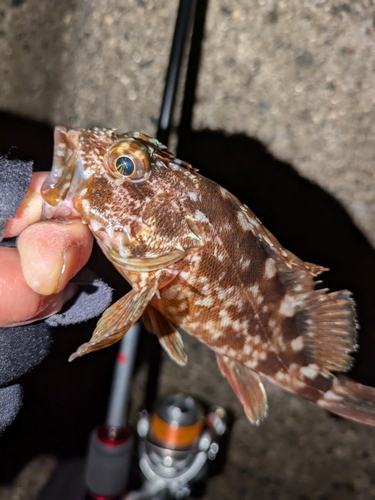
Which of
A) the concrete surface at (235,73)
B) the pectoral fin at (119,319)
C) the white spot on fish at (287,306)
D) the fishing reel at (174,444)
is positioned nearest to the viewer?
the pectoral fin at (119,319)

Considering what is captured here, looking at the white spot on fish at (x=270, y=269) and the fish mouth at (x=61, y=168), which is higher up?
the fish mouth at (x=61, y=168)

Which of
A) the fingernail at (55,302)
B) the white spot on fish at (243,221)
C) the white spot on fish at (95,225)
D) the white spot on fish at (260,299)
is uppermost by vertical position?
the white spot on fish at (243,221)

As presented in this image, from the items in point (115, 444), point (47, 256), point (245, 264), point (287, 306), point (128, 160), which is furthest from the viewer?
point (115, 444)

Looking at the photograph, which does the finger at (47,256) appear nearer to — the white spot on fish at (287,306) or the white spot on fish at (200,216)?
the white spot on fish at (200,216)

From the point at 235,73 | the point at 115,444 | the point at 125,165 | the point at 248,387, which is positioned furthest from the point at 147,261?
the point at 235,73

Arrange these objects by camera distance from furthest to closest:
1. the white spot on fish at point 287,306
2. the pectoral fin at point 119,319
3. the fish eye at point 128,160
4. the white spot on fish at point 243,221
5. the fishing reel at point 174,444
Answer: the fishing reel at point 174,444
the white spot on fish at point 287,306
the white spot on fish at point 243,221
the fish eye at point 128,160
the pectoral fin at point 119,319

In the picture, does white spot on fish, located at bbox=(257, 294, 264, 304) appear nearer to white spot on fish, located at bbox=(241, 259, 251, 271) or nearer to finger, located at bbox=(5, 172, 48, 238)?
white spot on fish, located at bbox=(241, 259, 251, 271)

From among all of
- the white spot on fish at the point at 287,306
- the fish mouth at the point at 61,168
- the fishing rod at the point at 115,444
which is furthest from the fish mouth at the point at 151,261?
the fishing rod at the point at 115,444

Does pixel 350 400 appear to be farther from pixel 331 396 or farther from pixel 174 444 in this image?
pixel 174 444

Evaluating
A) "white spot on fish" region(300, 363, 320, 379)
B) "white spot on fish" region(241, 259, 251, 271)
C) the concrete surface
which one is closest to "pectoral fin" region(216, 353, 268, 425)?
"white spot on fish" region(300, 363, 320, 379)
